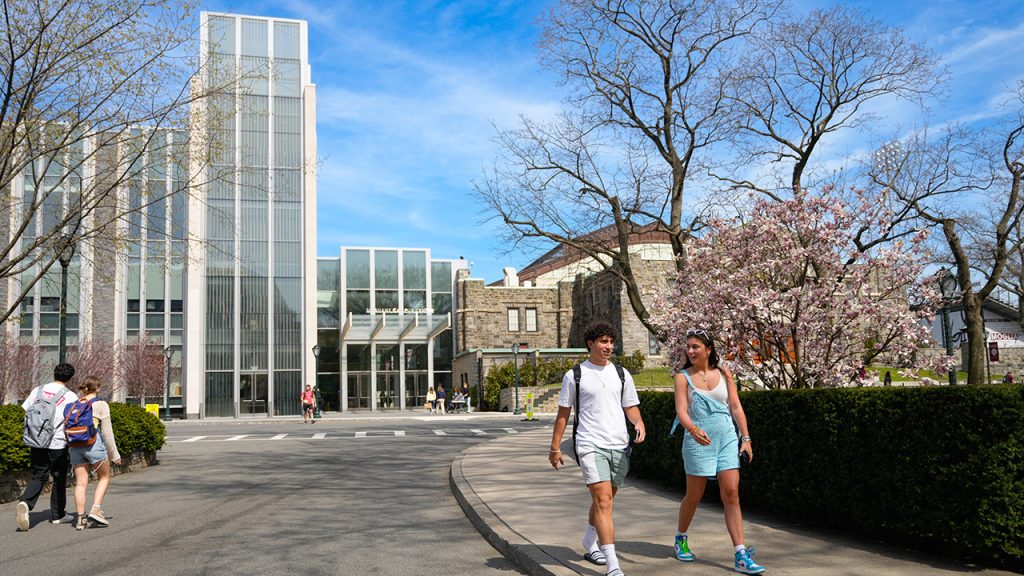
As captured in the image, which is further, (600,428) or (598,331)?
(598,331)

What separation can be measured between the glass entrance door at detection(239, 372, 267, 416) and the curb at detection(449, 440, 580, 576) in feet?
132

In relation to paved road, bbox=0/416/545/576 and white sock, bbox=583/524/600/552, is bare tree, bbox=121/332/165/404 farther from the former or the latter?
white sock, bbox=583/524/600/552

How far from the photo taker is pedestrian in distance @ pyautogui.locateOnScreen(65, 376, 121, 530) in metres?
8.86

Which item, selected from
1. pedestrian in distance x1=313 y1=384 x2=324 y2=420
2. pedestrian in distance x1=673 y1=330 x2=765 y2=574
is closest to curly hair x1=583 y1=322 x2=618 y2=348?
pedestrian in distance x1=673 y1=330 x2=765 y2=574

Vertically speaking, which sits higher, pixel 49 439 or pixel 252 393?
pixel 49 439

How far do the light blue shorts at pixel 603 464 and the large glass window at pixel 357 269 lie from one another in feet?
164

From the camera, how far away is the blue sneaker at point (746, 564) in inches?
221

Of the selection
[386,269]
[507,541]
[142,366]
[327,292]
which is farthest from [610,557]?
[386,269]

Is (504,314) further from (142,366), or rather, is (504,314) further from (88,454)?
(88,454)

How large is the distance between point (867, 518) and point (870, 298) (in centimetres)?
648

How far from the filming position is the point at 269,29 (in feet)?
162

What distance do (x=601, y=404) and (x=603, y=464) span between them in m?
0.43

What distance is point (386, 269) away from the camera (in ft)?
183

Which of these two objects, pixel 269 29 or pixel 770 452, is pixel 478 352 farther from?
pixel 770 452
